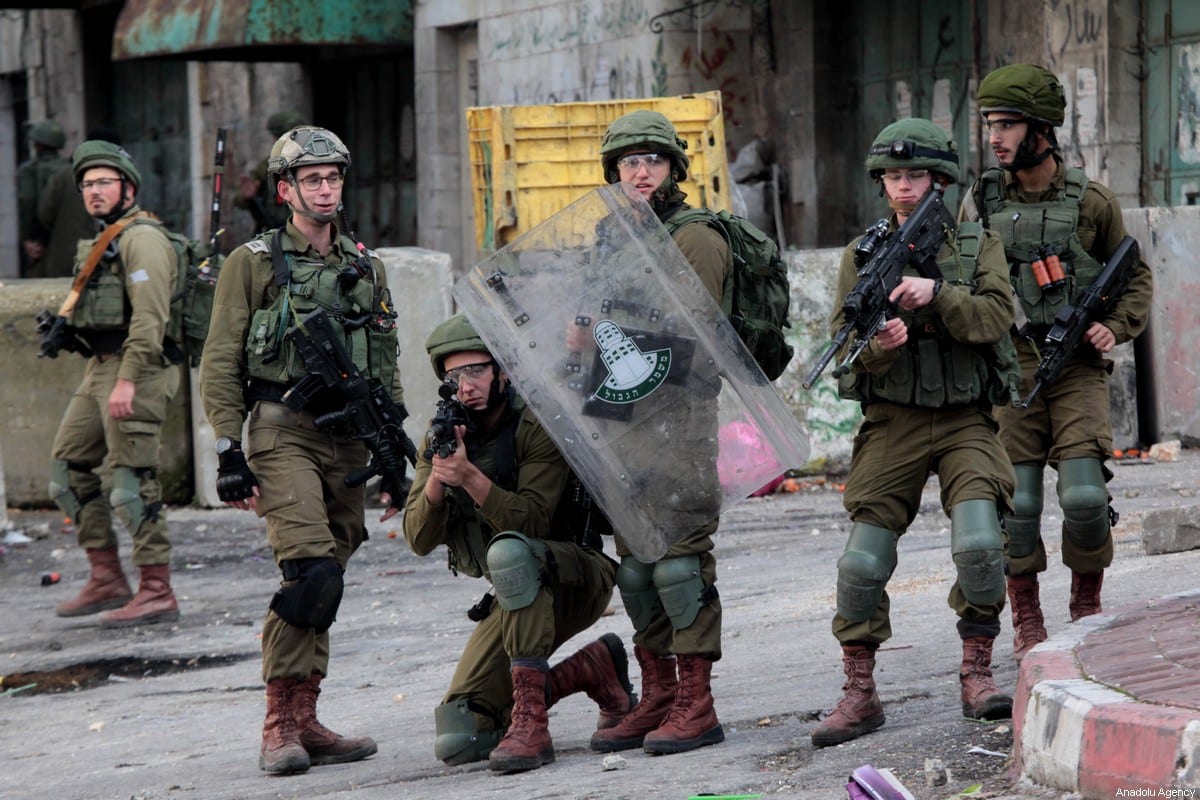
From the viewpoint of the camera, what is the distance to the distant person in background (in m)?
15.2

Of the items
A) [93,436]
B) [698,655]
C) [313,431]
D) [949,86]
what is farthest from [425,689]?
[949,86]

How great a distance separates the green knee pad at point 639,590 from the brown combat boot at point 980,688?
2.75 ft

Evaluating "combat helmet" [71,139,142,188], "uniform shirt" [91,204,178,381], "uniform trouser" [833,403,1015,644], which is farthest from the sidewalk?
"combat helmet" [71,139,142,188]

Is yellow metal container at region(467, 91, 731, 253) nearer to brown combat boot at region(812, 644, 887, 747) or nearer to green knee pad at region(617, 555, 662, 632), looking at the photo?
green knee pad at region(617, 555, 662, 632)

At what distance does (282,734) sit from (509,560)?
974 millimetres

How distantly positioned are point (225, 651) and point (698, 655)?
3212mm

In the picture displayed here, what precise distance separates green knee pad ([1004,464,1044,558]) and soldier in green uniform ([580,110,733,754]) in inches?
38.6

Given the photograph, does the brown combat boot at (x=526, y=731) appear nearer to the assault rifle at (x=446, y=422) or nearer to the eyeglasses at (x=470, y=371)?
the assault rifle at (x=446, y=422)

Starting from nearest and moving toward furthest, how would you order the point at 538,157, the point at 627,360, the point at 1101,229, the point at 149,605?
the point at 627,360 → the point at 1101,229 → the point at 149,605 → the point at 538,157

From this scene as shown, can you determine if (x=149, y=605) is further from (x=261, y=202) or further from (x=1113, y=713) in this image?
(x=261, y=202)

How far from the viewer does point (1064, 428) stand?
5.90 meters

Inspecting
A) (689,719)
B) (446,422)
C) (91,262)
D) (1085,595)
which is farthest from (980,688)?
(91,262)

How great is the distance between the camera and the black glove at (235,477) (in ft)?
18.7

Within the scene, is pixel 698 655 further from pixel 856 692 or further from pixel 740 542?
pixel 740 542
